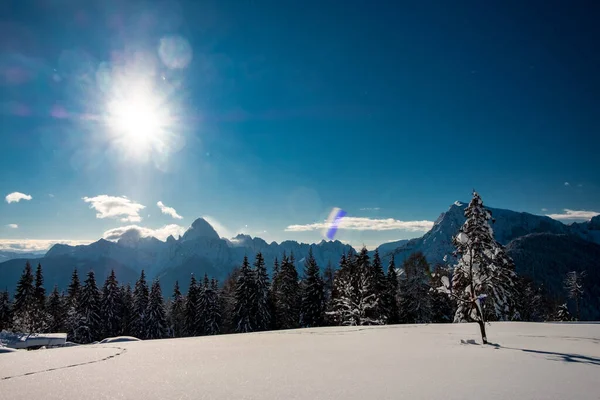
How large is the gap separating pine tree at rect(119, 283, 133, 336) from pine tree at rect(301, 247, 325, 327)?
117ft

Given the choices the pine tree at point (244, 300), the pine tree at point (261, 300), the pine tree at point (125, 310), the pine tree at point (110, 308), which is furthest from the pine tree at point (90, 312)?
the pine tree at point (261, 300)

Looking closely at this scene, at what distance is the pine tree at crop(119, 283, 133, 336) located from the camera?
206 feet

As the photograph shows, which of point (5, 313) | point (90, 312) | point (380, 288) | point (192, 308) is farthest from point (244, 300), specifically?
point (5, 313)

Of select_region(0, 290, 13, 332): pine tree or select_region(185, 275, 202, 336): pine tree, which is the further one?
select_region(0, 290, 13, 332): pine tree

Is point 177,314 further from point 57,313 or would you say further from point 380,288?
point 380,288

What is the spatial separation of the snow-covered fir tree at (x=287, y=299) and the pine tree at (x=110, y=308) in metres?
32.7

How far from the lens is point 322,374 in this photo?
7.02 metres

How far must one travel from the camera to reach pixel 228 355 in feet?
32.4

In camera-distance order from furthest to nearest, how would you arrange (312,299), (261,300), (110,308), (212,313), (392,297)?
(110,308)
(212,313)
(261,300)
(312,299)
(392,297)

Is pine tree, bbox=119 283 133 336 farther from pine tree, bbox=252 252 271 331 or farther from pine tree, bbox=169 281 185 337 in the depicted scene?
pine tree, bbox=252 252 271 331

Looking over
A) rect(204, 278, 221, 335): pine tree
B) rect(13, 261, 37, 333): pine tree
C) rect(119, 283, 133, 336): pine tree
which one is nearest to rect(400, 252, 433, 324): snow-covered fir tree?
rect(204, 278, 221, 335): pine tree

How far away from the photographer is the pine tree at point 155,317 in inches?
2249

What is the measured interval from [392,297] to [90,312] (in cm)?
5181

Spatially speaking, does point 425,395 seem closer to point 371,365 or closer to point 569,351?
point 371,365
